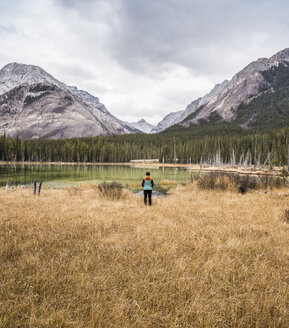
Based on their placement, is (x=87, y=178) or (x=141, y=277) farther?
(x=87, y=178)

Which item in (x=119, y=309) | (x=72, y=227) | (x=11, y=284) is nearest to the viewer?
(x=119, y=309)

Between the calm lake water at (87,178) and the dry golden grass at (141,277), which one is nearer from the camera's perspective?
the dry golden grass at (141,277)

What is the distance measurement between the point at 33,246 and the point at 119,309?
3.43 meters

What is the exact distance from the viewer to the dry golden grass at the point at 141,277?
2822 millimetres

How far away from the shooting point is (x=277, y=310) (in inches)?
120

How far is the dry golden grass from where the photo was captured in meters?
2.82

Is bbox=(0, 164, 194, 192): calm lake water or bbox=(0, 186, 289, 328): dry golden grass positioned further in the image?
bbox=(0, 164, 194, 192): calm lake water

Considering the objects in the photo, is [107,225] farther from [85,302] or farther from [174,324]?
[174,324]

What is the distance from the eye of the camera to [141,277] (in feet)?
12.5

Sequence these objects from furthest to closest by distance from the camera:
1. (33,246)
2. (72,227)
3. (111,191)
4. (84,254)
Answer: (111,191), (72,227), (33,246), (84,254)

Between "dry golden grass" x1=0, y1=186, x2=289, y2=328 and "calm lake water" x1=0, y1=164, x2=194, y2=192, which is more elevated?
"dry golden grass" x1=0, y1=186, x2=289, y2=328

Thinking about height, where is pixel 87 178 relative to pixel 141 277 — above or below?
below

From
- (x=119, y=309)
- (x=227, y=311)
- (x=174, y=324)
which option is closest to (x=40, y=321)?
(x=119, y=309)

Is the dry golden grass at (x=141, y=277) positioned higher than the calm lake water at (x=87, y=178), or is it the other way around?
the dry golden grass at (x=141, y=277)
